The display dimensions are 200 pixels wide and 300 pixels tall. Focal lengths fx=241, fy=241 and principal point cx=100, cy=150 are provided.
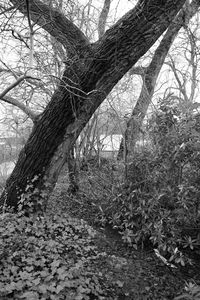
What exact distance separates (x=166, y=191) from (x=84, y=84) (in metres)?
1.71

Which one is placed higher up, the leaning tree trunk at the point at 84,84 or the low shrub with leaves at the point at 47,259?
the leaning tree trunk at the point at 84,84

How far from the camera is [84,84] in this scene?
10.3 feet

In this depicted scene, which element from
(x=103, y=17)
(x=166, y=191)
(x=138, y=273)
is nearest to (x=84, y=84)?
(x=166, y=191)

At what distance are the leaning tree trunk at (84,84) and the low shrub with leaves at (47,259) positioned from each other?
53cm

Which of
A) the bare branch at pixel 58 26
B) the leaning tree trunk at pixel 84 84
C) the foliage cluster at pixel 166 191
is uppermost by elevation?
the bare branch at pixel 58 26

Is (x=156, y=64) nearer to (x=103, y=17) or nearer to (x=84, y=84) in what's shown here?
(x=103, y=17)

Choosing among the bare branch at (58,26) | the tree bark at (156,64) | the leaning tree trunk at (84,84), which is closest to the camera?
the leaning tree trunk at (84,84)

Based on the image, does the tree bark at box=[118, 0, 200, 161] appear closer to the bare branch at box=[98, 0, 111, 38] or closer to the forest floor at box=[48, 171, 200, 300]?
the bare branch at box=[98, 0, 111, 38]

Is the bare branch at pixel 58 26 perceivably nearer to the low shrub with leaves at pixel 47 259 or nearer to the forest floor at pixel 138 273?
the low shrub with leaves at pixel 47 259

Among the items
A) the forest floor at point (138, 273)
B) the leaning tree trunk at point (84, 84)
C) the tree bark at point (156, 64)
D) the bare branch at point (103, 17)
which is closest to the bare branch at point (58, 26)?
the leaning tree trunk at point (84, 84)

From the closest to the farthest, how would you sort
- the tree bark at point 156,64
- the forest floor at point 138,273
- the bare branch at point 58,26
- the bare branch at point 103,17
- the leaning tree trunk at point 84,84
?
the forest floor at point 138,273
the leaning tree trunk at point 84,84
the bare branch at point 58,26
the tree bark at point 156,64
the bare branch at point 103,17

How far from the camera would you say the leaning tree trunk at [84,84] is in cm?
290

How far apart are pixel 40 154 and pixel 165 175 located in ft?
5.56

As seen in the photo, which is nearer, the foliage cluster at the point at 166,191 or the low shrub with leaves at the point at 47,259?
the low shrub with leaves at the point at 47,259
